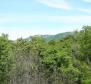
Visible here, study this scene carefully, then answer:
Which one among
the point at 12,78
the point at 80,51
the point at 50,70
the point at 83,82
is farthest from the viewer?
the point at 80,51

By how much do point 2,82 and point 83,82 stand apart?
36.9ft

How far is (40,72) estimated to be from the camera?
128 ft

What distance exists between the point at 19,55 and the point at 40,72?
304 centimetres

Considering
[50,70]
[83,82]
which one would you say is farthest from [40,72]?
[83,82]

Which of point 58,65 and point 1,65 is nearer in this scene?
point 1,65

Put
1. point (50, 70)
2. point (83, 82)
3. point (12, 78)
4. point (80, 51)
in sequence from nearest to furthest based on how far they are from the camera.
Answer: point (12, 78) → point (50, 70) → point (83, 82) → point (80, 51)

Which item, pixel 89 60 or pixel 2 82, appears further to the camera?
pixel 89 60

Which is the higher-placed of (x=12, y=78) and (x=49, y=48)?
(x=49, y=48)

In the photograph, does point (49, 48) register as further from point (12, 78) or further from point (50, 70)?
point (12, 78)

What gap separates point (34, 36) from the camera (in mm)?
45969

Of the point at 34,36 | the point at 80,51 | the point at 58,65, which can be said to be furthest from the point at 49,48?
the point at 80,51

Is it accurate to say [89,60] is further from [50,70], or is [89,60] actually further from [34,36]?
[50,70]

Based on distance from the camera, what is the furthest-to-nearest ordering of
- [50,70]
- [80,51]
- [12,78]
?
[80,51] → [50,70] → [12,78]

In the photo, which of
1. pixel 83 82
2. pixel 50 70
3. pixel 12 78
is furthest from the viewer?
pixel 83 82
